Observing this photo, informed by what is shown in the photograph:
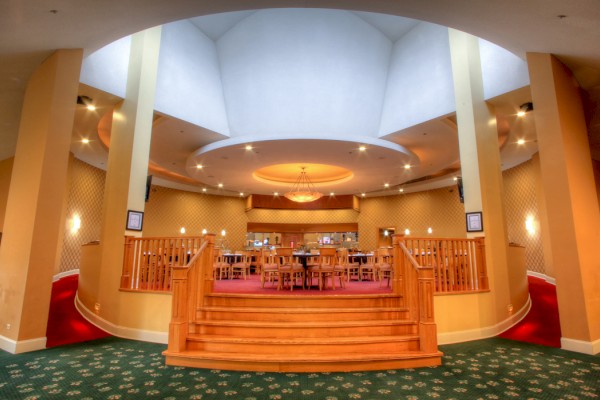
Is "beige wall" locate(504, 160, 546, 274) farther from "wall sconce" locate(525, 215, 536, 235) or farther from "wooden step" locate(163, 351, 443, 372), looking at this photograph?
"wooden step" locate(163, 351, 443, 372)

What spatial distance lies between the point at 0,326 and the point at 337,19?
8716mm

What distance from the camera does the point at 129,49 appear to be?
7125 mm

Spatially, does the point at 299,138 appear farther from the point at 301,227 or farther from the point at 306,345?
the point at 301,227

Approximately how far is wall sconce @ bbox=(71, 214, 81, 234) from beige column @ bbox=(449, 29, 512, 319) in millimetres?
11199

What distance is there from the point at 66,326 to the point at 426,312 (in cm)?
574

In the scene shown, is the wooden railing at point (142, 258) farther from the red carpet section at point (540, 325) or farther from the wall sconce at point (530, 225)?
the wall sconce at point (530, 225)

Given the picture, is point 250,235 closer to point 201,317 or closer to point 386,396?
point 201,317

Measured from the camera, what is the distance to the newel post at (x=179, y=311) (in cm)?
447

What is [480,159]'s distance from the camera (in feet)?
21.6

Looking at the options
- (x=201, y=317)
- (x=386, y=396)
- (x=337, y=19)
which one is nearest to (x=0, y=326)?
(x=201, y=317)

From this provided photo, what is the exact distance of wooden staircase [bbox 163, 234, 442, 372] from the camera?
4195mm

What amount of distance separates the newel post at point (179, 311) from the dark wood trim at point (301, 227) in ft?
40.5

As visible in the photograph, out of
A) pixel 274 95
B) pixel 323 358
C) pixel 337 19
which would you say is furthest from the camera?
pixel 274 95

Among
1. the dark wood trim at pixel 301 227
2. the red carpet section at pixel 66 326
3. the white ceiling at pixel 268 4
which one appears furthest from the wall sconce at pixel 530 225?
the red carpet section at pixel 66 326
